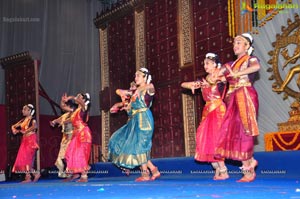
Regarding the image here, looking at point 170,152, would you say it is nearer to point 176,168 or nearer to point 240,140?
point 176,168

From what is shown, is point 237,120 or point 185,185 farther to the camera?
point 237,120

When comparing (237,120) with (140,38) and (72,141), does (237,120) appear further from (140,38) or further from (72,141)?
(140,38)

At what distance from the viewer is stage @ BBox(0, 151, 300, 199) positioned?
3326 millimetres

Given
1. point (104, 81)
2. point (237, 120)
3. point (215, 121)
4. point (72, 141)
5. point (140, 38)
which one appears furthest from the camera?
point (104, 81)

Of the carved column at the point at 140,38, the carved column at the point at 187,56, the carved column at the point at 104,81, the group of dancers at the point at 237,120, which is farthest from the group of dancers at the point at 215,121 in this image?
the carved column at the point at 104,81

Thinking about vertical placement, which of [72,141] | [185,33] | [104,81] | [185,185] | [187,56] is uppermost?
[185,33]

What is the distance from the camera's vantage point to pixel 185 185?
4.08m

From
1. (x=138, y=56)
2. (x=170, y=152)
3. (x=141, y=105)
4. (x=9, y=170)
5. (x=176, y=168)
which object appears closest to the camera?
(x=141, y=105)

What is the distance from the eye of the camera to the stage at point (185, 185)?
10.9 feet

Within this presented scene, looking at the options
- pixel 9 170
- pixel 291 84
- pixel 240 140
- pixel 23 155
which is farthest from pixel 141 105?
pixel 9 170

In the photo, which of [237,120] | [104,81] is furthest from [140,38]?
[237,120]

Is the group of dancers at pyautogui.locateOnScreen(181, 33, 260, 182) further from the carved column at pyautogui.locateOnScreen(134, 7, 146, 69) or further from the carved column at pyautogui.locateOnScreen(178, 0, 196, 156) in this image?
the carved column at pyautogui.locateOnScreen(134, 7, 146, 69)

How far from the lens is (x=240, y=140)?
4250 mm

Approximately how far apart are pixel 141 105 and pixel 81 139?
1714mm
